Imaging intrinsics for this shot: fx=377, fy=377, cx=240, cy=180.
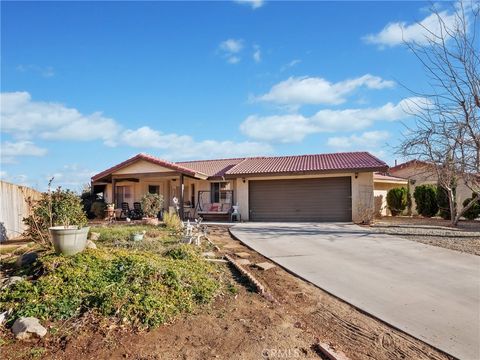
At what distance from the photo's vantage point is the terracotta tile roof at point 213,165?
22.4m

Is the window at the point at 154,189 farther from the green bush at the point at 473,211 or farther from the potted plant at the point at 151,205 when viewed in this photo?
the green bush at the point at 473,211

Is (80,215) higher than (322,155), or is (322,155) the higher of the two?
(322,155)

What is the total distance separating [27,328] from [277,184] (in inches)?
666

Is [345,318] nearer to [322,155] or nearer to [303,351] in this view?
[303,351]

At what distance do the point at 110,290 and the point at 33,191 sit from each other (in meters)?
11.4

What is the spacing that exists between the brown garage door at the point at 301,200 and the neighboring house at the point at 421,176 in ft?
11.8

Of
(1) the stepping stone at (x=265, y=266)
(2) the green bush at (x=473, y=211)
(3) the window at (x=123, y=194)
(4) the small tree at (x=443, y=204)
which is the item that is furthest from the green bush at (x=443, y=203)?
(3) the window at (x=123, y=194)

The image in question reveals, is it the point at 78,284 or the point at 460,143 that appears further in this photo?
the point at 460,143

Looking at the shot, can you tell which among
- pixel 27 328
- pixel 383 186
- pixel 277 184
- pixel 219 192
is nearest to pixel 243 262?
pixel 27 328

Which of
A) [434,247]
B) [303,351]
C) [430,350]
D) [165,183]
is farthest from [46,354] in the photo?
[165,183]

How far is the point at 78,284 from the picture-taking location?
214 inches

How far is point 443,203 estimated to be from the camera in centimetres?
2127

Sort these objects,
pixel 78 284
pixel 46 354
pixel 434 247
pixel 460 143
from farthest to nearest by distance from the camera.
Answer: pixel 460 143
pixel 434 247
pixel 78 284
pixel 46 354

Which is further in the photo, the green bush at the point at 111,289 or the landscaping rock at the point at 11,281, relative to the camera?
the landscaping rock at the point at 11,281
